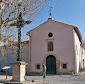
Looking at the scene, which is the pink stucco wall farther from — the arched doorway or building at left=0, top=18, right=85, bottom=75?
the arched doorway

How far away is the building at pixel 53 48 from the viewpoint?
76.8 ft

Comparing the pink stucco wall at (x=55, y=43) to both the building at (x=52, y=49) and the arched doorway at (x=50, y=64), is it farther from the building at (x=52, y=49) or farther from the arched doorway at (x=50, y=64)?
the arched doorway at (x=50, y=64)

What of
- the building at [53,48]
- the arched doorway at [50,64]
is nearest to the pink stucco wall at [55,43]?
the building at [53,48]

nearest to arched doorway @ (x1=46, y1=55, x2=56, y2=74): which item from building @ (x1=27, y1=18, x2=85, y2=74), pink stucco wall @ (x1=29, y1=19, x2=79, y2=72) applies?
building @ (x1=27, y1=18, x2=85, y2=74)

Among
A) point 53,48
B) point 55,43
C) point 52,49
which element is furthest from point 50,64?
point 55,43

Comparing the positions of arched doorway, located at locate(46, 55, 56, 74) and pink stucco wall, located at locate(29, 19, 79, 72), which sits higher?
pink stucco wall, located at locate(29, 19, 79, 72)

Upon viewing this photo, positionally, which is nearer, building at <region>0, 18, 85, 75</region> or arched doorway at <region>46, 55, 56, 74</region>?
building at <region>0, 18, 85, 75</region>

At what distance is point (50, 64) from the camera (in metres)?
24.5

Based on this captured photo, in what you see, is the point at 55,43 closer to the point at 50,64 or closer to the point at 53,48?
the point at 53,48

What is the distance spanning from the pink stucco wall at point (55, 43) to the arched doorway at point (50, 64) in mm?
623

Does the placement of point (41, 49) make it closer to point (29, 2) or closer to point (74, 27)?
point (74, 27)

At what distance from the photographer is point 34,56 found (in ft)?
81.7

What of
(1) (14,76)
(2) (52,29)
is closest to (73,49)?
(2) (52,29)

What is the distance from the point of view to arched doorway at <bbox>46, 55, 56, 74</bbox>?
2403cm
